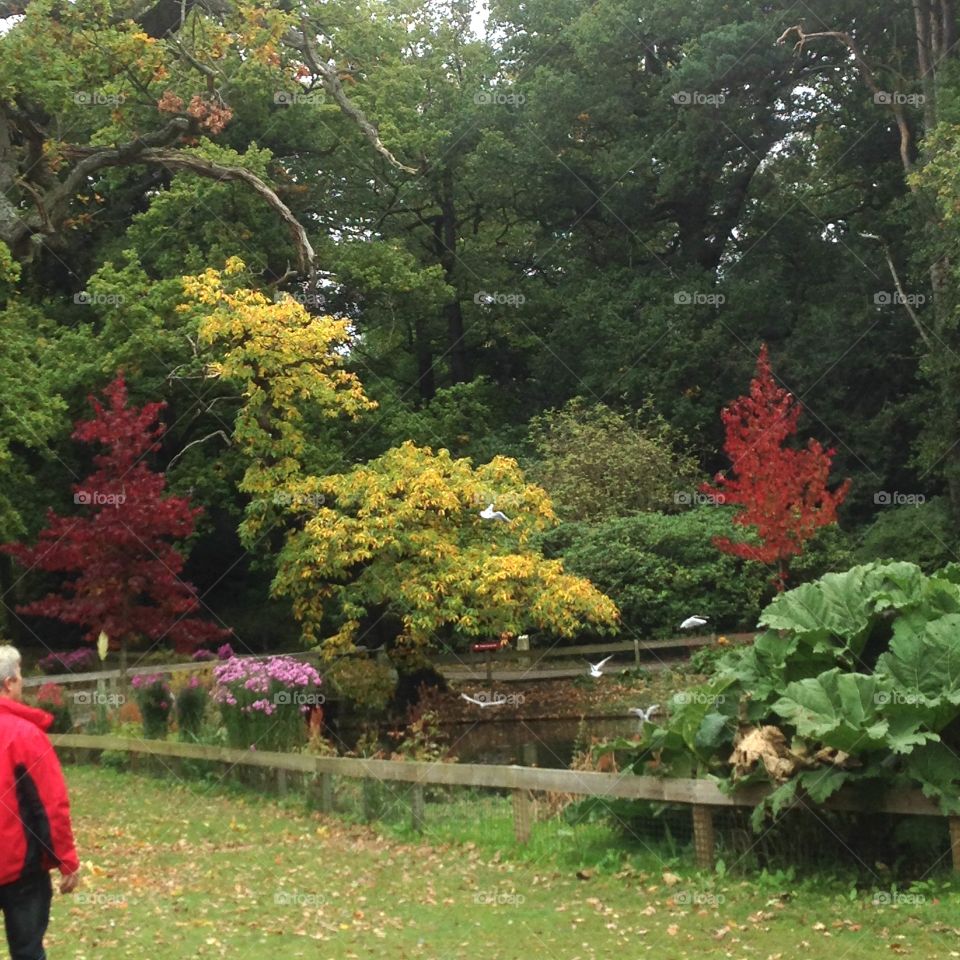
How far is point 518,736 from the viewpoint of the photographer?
59.6ft

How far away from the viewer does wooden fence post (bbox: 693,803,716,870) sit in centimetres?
834

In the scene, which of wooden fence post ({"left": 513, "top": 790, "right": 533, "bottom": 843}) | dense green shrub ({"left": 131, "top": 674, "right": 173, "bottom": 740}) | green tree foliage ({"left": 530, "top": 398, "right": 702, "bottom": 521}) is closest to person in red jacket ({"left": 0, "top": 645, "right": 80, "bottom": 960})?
wooden fence post ({"left": 513, "top": 790, "right": 533, "bottom": 843})

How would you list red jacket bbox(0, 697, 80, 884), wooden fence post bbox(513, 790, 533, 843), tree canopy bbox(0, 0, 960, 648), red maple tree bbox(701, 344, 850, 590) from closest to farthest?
red jacket bbox(0, 697, 80, 884)
wooden fence post bbox(513, 790, 533, 843)
tree canopy bbox(0, 0, 960, 648)
red maple tree bbox(701, 344, 850, 590)

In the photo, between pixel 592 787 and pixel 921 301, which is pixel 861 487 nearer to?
pixel 921 301

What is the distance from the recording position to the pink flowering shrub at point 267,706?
44.5ft

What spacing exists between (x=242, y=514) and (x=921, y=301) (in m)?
15.1

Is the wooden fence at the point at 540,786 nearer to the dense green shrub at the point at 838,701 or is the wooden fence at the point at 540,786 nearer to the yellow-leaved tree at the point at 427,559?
the dense green shrub at the point at 838,701

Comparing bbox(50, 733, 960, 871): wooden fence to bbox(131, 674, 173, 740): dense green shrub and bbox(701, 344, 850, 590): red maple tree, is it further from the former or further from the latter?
bbox(701, 344, 850, 590): red maple tree

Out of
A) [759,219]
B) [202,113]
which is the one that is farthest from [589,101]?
[202,113]

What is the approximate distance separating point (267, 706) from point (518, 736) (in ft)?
18.3

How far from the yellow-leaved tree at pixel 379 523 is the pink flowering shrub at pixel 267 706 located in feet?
11.4

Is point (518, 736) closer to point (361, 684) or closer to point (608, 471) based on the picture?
point (361, 684)

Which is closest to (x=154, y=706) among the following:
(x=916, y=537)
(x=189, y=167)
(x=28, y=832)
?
(x=189, y=167)

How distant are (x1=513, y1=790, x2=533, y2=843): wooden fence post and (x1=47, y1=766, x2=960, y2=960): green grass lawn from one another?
11cm
